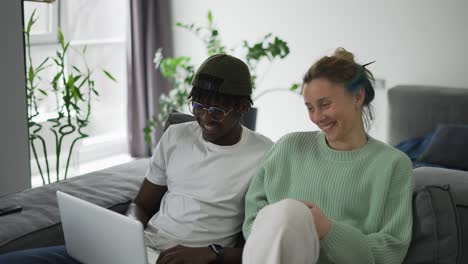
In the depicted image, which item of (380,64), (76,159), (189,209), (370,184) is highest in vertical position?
(380,64)

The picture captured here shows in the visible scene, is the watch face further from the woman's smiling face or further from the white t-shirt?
the woman's smiling face

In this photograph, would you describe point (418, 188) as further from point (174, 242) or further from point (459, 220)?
point (174, 242)

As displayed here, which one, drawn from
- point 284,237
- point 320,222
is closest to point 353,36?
point 320,222

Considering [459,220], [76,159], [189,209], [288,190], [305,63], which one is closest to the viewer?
[459,220]

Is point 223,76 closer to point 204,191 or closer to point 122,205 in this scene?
point 204,191

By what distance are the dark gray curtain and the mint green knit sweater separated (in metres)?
3.19

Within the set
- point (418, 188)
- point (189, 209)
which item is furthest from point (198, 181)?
point (418, 188)

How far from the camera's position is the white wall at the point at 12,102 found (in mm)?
3002

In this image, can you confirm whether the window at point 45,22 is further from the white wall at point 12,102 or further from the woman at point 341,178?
the woman at point 341,178

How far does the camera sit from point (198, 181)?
190 cm

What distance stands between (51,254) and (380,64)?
9.22ft

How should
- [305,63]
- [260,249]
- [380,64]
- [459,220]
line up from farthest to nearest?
[305,63] < [380,64] < [459,220] < [260,249]

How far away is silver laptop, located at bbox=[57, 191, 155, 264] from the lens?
146cm

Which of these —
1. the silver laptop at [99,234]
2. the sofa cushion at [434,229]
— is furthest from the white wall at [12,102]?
the sofa cushion at [434,229]
